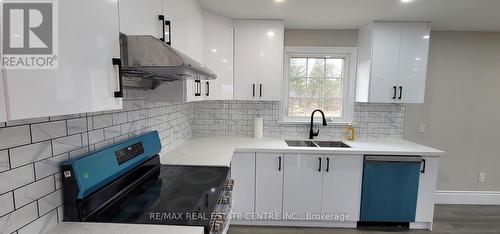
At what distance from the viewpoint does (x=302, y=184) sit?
2.47 metres

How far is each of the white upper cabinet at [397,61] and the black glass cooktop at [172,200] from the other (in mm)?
1965

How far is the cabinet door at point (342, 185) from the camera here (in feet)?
7.93

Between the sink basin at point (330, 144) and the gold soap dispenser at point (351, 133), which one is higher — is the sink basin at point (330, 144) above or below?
Answer: below

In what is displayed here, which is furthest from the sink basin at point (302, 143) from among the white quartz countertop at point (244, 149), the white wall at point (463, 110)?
the white wall at point (463, 110)

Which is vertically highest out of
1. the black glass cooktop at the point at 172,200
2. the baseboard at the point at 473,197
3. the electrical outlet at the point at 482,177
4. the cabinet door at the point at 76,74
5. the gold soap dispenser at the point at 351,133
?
the cabinet door at the point at 76,74

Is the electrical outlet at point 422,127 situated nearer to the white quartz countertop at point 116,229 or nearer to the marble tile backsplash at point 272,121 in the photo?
the marble tile backsplash at point 272,121

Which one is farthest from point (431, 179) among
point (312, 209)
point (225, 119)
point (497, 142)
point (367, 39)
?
point (225, 119)

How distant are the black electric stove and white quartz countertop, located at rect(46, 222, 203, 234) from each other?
0.11 feet

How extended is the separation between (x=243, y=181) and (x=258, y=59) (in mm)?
1351

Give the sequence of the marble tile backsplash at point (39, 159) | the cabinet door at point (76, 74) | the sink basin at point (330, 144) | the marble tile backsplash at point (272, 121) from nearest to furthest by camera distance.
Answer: the cabinet door at point (76, 74)
the marble tile backsplash at point (39, 159)
the sink basin at point (330, 144)
the marble tile backsplash at point (272, 121)

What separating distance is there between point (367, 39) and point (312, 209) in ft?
6.52

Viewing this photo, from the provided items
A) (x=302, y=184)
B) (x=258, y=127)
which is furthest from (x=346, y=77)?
(x=302, y=184)

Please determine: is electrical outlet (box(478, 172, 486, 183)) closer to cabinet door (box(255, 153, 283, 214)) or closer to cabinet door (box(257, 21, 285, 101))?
cabinet door (box(255, 153, 283, 214))

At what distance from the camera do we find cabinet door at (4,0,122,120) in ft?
1.78
